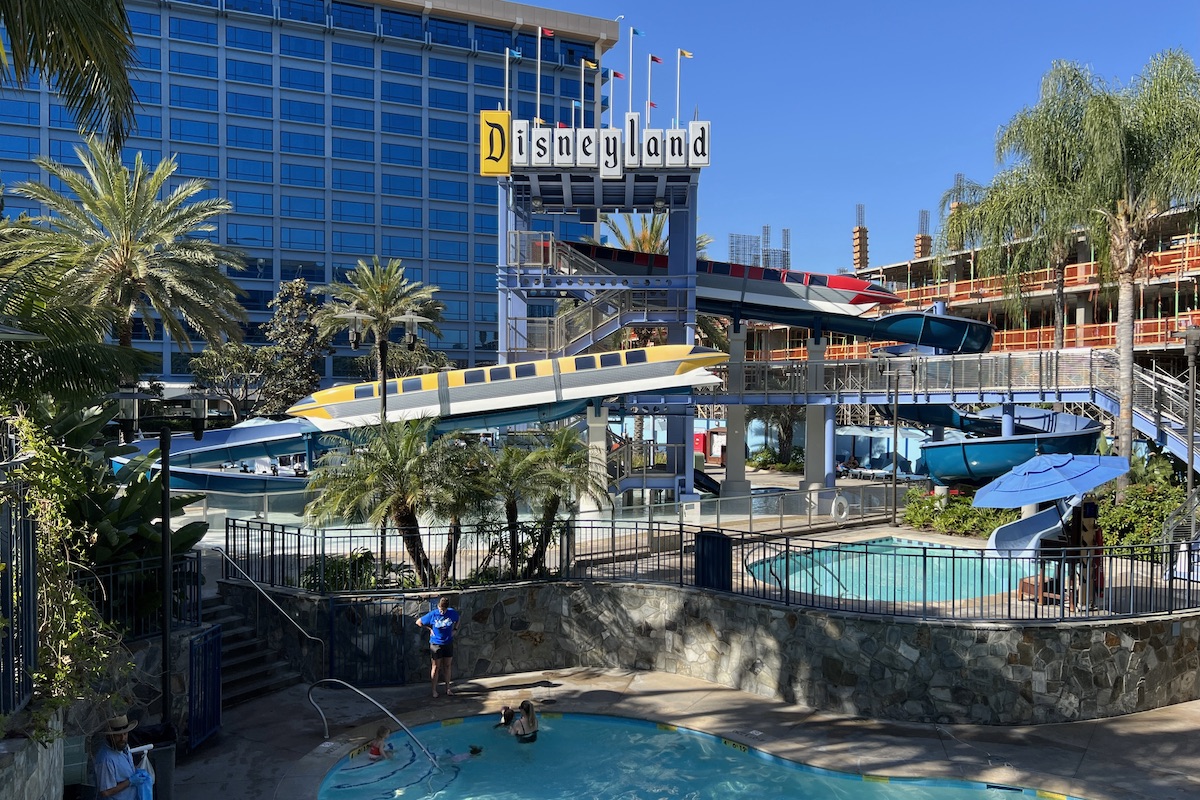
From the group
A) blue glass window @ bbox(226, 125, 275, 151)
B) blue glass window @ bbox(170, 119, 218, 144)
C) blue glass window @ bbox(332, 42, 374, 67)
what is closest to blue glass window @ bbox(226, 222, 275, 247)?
blue glass window @ bbox(226, 125, 275, 151)

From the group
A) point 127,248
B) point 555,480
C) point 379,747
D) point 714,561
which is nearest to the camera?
point 379,747

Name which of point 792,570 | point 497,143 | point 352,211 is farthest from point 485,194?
point 792,570

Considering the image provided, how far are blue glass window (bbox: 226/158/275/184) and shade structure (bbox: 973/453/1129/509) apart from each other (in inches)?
2569

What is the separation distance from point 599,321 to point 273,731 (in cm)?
1840

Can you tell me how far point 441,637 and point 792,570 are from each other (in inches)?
245

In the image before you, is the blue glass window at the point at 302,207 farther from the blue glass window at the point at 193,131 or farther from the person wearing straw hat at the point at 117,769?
the person wearing straw hat at the point at 117,769

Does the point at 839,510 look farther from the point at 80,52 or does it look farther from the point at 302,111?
the point at 302,111

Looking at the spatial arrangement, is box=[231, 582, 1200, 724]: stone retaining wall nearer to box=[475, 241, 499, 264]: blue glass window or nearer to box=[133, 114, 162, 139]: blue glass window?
box=[475, 241, 499, 264]: blue glass window

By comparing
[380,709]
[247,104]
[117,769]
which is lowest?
[380,709]

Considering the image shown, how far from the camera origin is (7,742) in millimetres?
6176

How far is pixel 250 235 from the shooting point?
6881cm

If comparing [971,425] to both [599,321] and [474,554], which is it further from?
[474,554]

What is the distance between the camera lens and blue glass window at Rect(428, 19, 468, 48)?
7531cm

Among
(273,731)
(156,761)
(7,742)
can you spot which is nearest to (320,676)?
(273,731)
